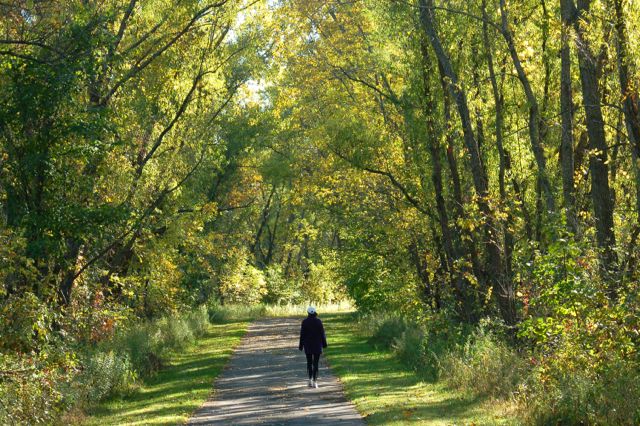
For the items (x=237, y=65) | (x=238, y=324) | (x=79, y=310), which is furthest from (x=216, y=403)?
(x=238, y=324)

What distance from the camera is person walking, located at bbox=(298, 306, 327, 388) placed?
67.2 feet

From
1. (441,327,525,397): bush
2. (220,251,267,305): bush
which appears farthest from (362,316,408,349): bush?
(220,251,267,305): bush

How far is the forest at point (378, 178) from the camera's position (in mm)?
14000

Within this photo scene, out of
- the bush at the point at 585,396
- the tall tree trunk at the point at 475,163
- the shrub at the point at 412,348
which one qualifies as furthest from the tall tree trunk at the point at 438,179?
the bush at the point at 585,396

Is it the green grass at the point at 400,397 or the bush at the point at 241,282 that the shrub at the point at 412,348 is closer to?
the green grass at the point at 400,397

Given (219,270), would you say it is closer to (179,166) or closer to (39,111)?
(179,166)

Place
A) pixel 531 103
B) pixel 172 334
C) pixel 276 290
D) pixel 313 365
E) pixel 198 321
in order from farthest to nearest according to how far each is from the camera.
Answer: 1. pixel 276 290
2. pixel 198 321
3. pixel 172 334
4. pixel 313 365
5. pixel 531 103

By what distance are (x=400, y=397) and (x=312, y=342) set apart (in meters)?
3.22

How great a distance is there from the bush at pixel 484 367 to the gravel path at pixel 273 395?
233cm

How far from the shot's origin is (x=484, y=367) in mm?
17484

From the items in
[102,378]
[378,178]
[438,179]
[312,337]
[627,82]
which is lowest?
[102,378]

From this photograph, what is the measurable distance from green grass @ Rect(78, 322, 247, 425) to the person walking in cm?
225

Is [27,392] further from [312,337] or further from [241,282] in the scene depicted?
[241,282]

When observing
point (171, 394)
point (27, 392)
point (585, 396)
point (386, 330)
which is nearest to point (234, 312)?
point (386, 330)
